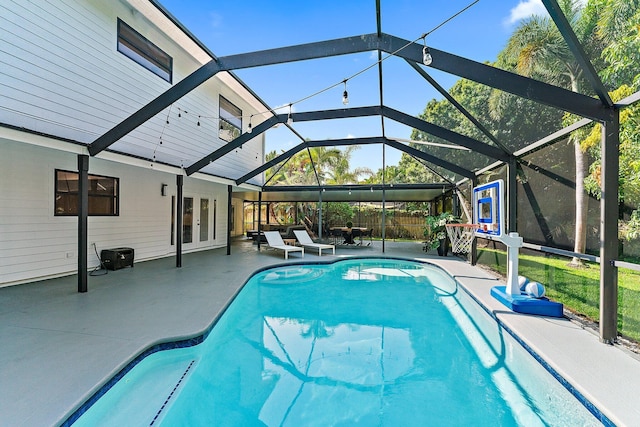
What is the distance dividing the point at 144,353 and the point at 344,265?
7742mm

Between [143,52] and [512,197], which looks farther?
[512,197]

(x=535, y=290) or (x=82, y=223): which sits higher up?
(x=82, y=223)

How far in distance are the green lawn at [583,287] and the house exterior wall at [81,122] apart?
7.67 meters

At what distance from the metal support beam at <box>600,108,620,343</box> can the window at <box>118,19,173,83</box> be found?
7841mm

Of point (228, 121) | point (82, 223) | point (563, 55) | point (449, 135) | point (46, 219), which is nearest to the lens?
point (563, 55)

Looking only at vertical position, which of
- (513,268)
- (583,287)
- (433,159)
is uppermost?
(433,159)

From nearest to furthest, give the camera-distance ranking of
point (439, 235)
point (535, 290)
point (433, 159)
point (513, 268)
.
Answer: point (535, 290) < point (513, 268) < point (433, 159) < point (439, 235)

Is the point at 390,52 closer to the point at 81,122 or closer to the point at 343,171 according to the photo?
the point at 81,122

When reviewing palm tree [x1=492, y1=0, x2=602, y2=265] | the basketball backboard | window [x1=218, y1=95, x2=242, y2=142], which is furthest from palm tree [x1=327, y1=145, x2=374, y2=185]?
palm tree [x1=492, y1=0, x2=602, y2=265]

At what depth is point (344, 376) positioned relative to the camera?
3.56 meters

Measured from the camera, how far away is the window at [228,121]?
9335 mm

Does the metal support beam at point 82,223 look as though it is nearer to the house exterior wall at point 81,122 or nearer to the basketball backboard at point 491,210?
the house exterior wall at point 81,122

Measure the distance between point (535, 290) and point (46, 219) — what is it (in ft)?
32.2

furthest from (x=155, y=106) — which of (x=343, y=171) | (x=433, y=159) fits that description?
(x=343, y=171)
